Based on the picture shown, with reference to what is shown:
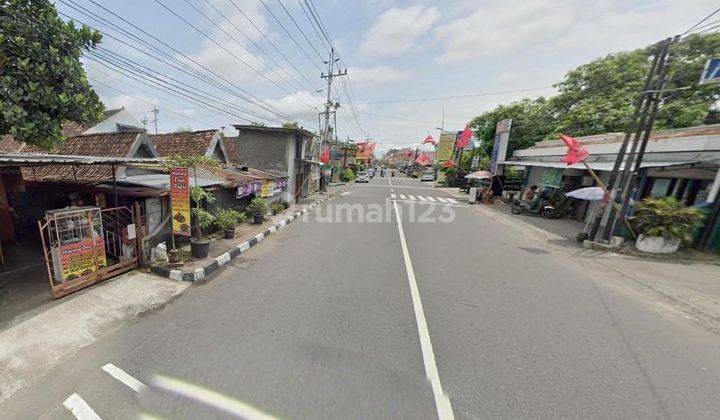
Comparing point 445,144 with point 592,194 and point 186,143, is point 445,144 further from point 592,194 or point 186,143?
point 186,143

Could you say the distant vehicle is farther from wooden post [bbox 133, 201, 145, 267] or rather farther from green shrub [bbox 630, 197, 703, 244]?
wooden post [bbox 133, 201, 145, 267]

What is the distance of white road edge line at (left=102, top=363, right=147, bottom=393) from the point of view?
9.62 feet

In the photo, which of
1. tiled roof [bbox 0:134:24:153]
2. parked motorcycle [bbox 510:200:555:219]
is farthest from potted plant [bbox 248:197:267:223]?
parked motorcycle [bbox 510:200:555:219]

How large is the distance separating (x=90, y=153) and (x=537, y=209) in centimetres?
2099

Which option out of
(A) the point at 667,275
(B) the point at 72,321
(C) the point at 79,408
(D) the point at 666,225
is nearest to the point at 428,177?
(D) the point at 666,225

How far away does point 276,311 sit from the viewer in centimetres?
458

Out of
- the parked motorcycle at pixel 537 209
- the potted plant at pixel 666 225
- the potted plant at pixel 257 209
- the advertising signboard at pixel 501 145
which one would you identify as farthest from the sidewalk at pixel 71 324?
the advertising signboard at pixel 501 145

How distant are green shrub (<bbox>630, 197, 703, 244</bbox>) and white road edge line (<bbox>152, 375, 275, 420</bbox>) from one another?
11709 mm

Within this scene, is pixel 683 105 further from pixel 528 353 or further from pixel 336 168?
pixel 336 168

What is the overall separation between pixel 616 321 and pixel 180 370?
6608 millimetres

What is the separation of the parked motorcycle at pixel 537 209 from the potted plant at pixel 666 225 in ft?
20.9

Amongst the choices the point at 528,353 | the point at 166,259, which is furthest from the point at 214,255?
the point at 528,353

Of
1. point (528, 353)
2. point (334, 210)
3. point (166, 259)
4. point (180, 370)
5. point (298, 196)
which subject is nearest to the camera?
point (180, 370)

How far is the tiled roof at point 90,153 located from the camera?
859 centimetres
